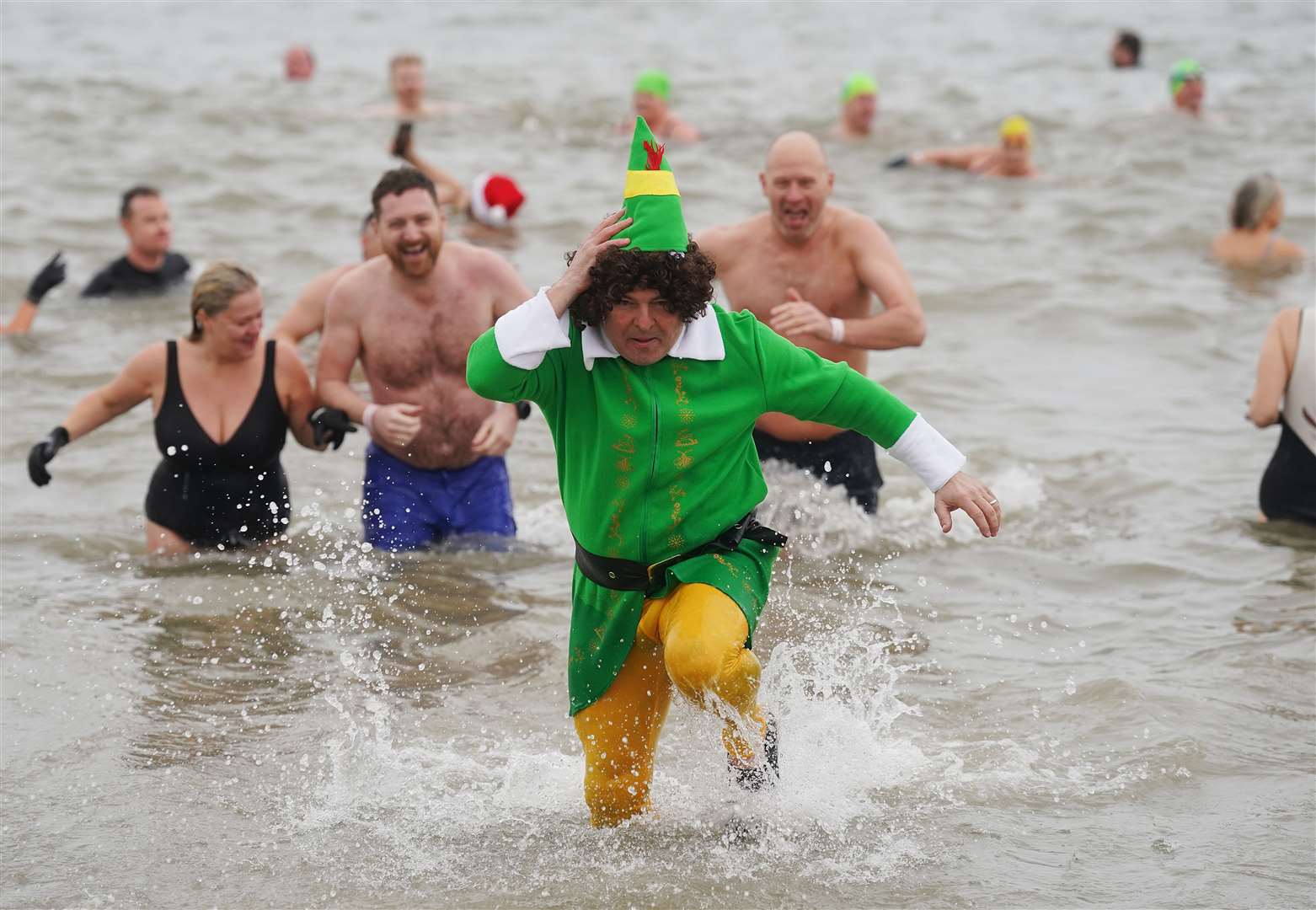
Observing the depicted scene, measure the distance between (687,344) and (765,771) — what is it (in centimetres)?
128

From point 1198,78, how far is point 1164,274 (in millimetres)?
5598

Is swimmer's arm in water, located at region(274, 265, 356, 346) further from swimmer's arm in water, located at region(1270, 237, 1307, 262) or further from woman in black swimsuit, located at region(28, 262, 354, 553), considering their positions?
swimmer's arm in water, located at region(1270, 237, 1307, 262)

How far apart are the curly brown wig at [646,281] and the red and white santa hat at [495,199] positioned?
8.58m

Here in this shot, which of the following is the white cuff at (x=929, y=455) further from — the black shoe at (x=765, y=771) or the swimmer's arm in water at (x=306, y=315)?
the swimmer's arm in water at (x=306, y=315)

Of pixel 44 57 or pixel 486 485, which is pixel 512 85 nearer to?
pixel 44 57

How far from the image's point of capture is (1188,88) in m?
17.4

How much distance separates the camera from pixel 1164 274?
1284 centimetres

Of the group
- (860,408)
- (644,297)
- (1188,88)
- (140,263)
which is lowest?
(140,263)

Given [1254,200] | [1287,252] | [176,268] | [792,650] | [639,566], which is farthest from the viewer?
[1287,252]

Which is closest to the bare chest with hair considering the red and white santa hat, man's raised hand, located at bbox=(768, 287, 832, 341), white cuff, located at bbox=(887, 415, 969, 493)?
man's raised hand, located at bbox=(768, 287, 832, 341)

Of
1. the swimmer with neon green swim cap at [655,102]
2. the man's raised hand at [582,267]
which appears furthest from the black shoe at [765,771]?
the swimmer with neon green swim cap at [655,102]

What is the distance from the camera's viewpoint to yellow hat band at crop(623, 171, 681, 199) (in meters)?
3.96

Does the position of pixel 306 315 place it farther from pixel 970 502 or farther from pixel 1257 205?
pixel 1257 205

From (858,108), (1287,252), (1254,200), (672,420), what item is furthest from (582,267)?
(858,108)
